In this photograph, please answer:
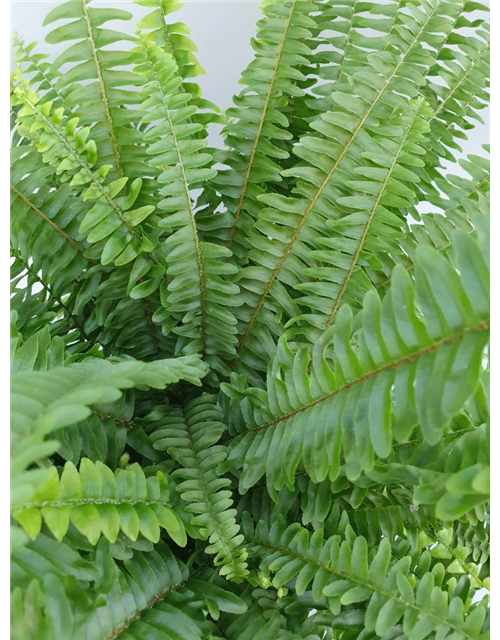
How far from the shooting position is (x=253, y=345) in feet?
2.49

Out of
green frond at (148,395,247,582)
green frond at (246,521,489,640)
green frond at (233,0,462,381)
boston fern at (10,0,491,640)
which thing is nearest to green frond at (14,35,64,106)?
boston fern at (10,0,491,640)

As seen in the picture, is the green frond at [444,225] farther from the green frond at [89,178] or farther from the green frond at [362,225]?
the green frond at [89,178]

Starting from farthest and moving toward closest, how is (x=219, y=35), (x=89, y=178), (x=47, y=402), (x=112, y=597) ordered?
(x=219, y=35) < (x=89, y=178) < (x=112, y=597) < (x=47, y=402)

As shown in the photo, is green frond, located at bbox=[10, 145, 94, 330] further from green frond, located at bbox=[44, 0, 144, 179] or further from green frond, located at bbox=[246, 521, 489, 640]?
green frond, located at bbox=[246, 521, 489, 640]

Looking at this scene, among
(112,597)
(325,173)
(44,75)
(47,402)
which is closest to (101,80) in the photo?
(44,75)

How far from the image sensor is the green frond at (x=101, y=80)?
60cm

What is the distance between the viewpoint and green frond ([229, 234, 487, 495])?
393 mm

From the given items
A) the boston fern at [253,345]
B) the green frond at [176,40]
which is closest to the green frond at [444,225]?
the boston fern at [253,345]

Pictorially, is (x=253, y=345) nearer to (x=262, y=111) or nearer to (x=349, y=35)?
(x=262, y=111)

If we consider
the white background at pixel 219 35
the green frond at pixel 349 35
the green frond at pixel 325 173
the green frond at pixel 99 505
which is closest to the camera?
the green frond at pixel 99 505

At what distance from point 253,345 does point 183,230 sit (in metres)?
0.17

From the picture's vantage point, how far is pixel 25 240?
0.69 m

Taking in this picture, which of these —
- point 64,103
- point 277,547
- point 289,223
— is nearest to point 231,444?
point 277,547

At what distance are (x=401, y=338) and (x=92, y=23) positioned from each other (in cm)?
42
